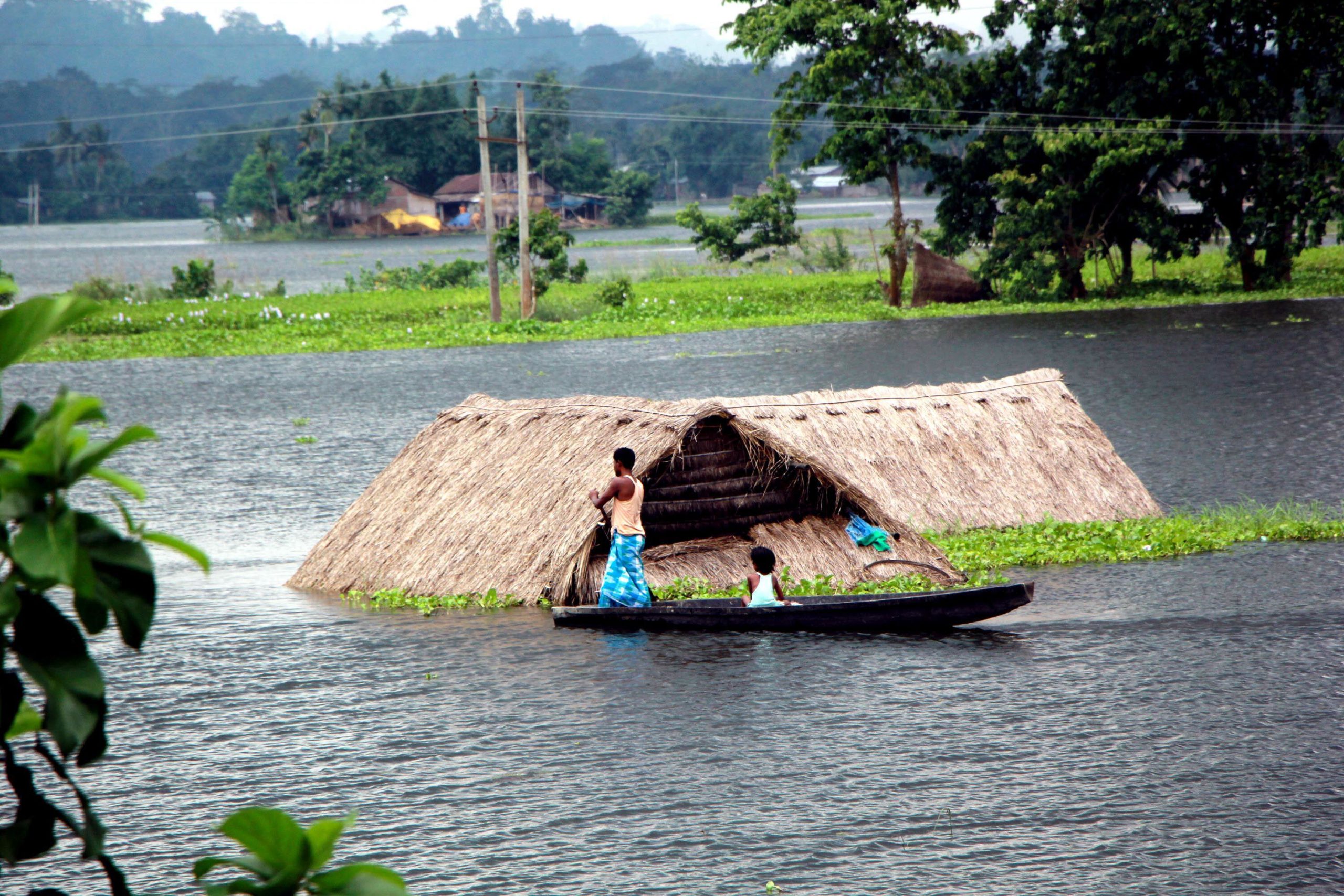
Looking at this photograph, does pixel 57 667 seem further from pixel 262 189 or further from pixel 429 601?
pixel 262 189

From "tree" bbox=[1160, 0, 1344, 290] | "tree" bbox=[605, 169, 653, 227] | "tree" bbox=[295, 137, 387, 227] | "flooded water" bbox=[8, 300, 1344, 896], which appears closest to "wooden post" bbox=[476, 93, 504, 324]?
"tree" bbox=[1160, 0, 1344, 290]

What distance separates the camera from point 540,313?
38.0 metres

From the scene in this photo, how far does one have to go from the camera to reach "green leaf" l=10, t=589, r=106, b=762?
155 cm

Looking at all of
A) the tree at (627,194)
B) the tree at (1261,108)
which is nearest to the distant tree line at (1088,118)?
the tree at (1261,108)

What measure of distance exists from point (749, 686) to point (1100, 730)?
238cm

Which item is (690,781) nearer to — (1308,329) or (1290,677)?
(1290,677)

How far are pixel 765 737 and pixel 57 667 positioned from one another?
719cm

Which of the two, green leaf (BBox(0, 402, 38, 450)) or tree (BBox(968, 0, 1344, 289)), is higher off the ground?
tree (BBox(968, 0, 1344, 289))

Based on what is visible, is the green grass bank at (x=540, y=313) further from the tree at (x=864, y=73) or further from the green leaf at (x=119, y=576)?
the green leaf at (x=119, y=576)

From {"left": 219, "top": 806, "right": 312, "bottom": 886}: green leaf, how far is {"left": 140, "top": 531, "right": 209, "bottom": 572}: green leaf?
1.00 feet

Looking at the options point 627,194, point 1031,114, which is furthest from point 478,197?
point 1031,114

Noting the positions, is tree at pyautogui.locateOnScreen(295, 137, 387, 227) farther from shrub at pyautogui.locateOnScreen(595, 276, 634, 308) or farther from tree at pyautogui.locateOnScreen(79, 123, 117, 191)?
shrub at pyautogui.locateOnScreen(595, 276, 634, 308)

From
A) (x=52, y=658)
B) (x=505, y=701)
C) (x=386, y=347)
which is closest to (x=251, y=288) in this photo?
(x=386, y=347)

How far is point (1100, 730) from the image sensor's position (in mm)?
8477
